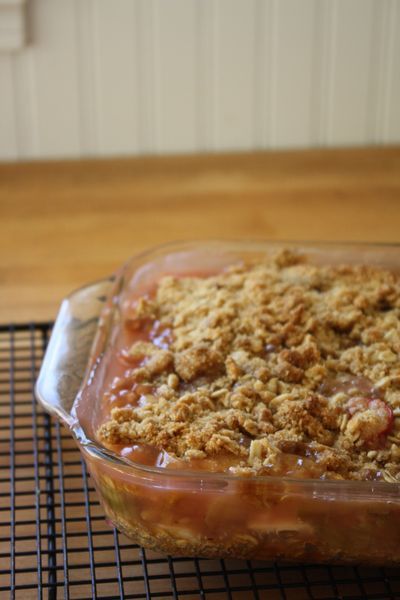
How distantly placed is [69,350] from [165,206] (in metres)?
0.66

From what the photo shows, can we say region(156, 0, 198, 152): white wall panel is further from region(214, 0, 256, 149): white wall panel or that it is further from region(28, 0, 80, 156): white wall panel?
region(28, 0, 80, 156): white wall panel

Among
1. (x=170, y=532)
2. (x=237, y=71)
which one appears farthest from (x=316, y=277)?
(x=237, y=71)

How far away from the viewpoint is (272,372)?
796mm

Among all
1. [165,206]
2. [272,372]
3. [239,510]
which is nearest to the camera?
[239,510]

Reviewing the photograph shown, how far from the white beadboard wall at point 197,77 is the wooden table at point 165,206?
0.06 meters

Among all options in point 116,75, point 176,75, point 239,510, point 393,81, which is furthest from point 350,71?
point 239,510

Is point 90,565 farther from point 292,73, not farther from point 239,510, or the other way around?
point 292,73

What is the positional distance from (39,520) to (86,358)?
0.18m

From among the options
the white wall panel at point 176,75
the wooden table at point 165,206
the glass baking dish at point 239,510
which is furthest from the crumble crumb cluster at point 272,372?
the white wall panel at point 176,75

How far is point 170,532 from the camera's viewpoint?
0.68 m

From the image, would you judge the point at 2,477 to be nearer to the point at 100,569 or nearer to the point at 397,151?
the point at 100,569

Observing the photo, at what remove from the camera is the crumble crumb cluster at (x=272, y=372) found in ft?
2.30

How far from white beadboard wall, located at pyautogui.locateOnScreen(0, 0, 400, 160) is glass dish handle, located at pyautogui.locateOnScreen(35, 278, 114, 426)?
0.80 m

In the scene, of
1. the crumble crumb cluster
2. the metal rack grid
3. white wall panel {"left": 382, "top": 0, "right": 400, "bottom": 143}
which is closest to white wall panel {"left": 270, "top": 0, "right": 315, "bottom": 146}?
white wall panel {"left": 382, "top": 0, "right": 400, "bottom": 143}
